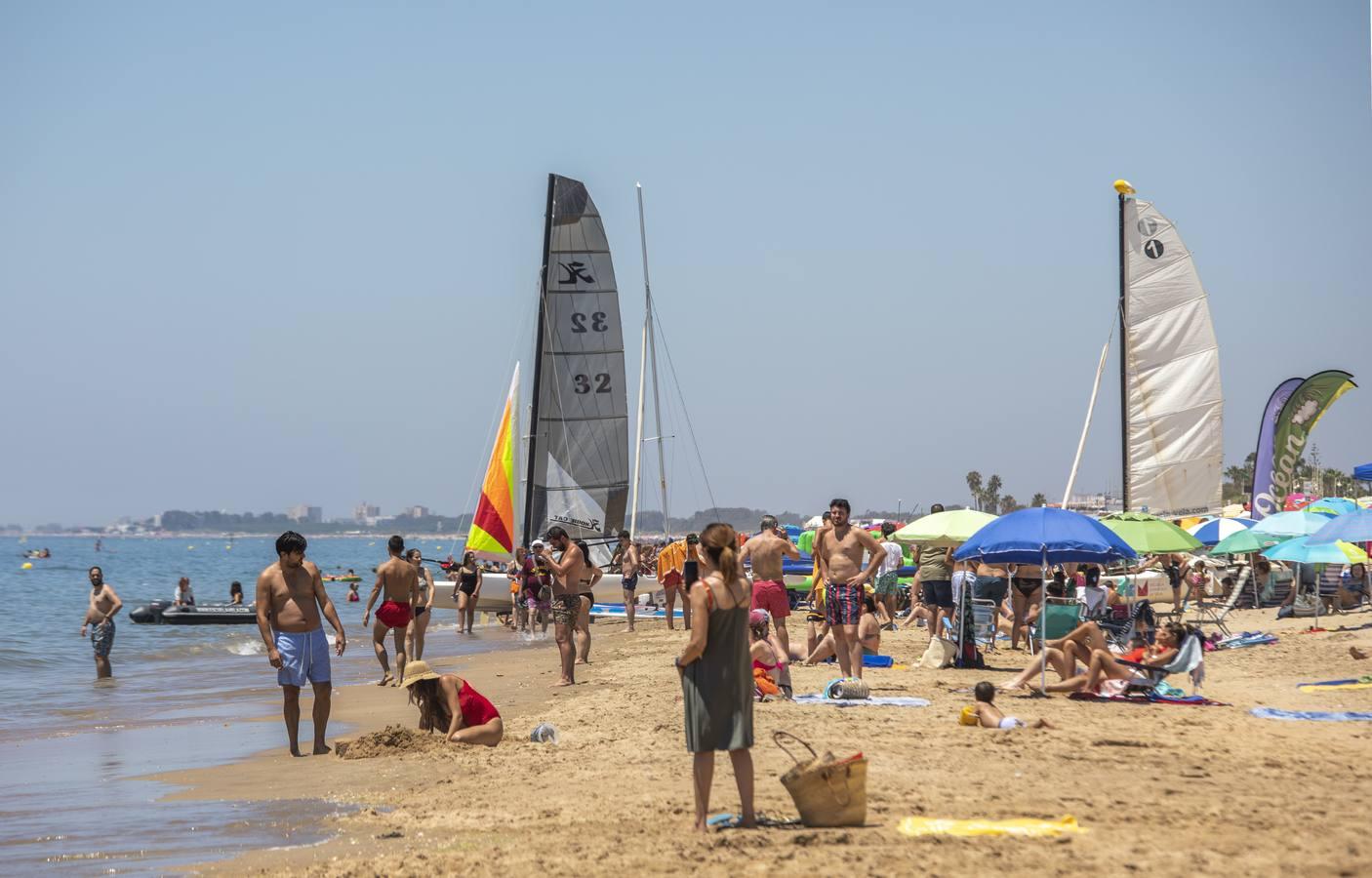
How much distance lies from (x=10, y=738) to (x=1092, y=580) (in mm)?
11476

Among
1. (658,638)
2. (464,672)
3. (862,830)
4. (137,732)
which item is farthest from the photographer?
(658,638)

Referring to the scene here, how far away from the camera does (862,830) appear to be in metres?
6.71

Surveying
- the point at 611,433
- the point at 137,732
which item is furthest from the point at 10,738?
the point at 611,433

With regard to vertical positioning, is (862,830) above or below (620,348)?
below

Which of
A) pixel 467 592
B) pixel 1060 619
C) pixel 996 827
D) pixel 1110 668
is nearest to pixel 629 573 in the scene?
pixel 467 592

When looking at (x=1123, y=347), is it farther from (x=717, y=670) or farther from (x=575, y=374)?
(x=717, y=670)

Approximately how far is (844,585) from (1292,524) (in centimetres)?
1195

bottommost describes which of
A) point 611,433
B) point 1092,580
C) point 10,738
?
point 10,738

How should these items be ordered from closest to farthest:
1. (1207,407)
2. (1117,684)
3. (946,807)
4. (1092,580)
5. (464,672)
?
(946,807)
(1117,684)
(1092,580)
(464,672)
(1207,407)

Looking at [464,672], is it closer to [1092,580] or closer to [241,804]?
[1092,580]

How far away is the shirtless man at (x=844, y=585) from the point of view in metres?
12.4

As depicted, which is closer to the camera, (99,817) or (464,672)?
(99,817)

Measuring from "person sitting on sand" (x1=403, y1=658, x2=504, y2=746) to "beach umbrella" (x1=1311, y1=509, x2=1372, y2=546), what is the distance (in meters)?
12.5

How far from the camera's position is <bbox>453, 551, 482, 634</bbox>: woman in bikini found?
1048 inches
